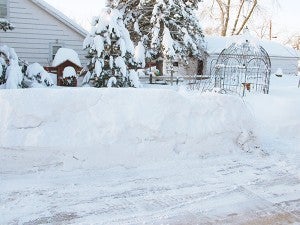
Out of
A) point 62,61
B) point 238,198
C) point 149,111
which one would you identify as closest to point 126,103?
point 149,111

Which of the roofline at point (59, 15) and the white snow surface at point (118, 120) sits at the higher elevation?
the roofline at point (59, 15)

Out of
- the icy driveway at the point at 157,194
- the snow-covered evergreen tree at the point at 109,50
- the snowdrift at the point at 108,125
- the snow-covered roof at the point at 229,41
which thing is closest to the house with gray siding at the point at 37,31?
the snow-covered evergreen tree at the point at 109,50

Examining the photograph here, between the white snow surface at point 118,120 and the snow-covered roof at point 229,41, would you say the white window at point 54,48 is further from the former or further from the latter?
the snow-covered roof at point 229,41

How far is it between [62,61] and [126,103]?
931 cm

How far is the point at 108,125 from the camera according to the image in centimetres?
617

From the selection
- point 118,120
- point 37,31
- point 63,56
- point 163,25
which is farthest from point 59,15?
point 118,120

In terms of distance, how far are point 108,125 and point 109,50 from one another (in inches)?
298

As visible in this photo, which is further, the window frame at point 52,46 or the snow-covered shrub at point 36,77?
the window frame at point 52,46

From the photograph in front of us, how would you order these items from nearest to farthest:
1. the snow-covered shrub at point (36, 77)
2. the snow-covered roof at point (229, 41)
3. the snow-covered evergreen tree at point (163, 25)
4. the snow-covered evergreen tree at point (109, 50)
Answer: the snow-covered shrub at point (36, 77) < the snow-covered evergreen tree at point (109, 50) < the snow-covered evergreen tree at point (163, 25) < the snow-covered roof at point (229, 41)

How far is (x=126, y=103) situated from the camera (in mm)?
6465

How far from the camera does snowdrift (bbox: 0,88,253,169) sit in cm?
580

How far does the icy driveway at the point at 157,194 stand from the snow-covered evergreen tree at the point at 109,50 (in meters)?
7.28

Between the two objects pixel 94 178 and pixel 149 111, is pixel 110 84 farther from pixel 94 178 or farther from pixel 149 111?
pixel 94 178

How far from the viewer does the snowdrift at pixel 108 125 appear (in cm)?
580
